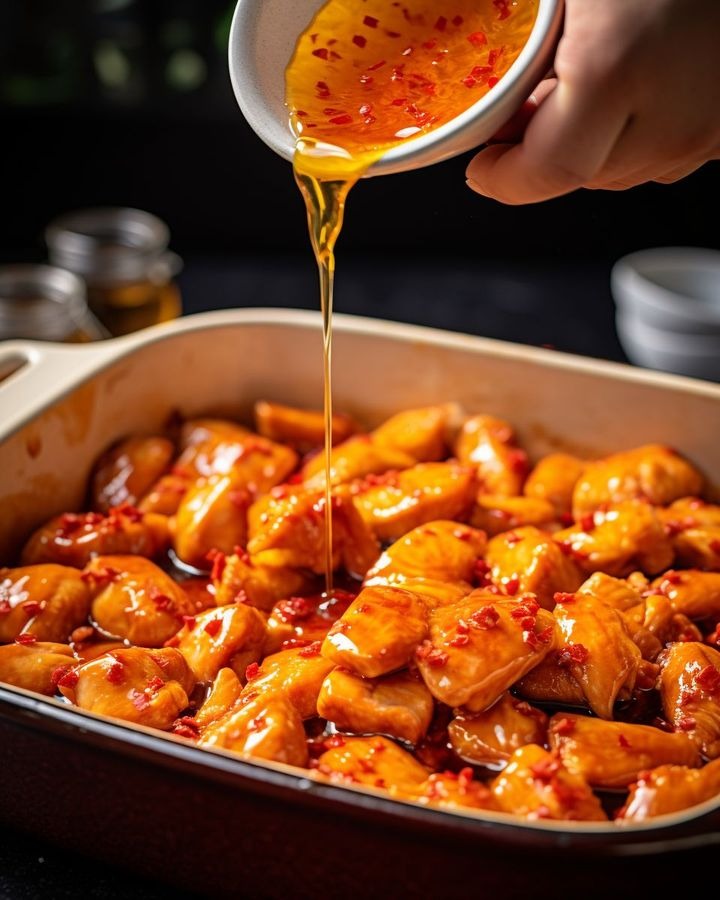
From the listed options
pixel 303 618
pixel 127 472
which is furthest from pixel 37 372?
pixel 303 618

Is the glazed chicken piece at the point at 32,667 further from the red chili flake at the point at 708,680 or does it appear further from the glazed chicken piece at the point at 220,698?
the red chili flake at the point at 708,680

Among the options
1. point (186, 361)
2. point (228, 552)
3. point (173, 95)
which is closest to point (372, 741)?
point (228, 552)

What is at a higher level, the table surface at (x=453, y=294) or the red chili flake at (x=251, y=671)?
the red chili flake at (x=251, y=671)

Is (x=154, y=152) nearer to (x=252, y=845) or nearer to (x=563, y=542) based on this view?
(x=563, y=542)

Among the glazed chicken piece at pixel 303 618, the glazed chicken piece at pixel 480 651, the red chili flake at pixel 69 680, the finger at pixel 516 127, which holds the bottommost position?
the glazed chicken piece at pixel 303 618

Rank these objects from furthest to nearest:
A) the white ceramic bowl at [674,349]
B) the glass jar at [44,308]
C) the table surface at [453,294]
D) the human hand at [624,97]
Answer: the table surface at [453,294]
the white ceramic bowl at [674,349]
the glass jar at [44,308]
the human hand at [624,97]

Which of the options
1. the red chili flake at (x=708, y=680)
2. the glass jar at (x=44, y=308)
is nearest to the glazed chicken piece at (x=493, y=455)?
the red chili flake at (x=708, y=680)
